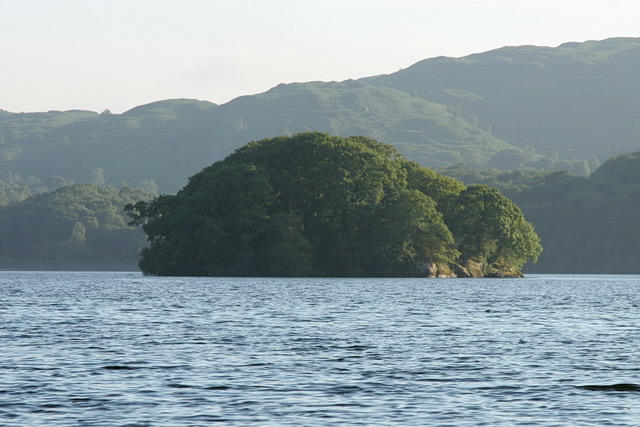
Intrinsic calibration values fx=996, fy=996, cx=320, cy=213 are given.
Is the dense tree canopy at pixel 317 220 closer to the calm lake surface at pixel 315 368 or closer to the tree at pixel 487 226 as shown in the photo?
the tree at pixel 487 226

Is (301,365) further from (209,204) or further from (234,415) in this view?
(209,204)

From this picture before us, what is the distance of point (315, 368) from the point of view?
32.5 metres

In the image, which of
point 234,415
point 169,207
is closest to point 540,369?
point 234,415

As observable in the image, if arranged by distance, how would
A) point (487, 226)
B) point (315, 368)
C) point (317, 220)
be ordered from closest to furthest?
point (315, 368) < point (317, 220) < point (487, 226)

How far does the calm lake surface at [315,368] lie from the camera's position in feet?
78.5

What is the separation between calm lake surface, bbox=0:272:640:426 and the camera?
23938mm

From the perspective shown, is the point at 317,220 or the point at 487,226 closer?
the point at 317,220

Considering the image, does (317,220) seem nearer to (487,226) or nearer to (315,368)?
(487,226)

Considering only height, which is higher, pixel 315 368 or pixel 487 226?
pixel 487 226

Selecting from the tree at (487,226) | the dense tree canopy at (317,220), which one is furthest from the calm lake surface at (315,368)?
the tree at (487,226)

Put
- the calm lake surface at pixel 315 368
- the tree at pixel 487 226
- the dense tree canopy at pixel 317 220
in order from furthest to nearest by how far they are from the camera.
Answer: the tree at pixel 487 226, the dense tree canopy at pixel 317 220, the calm lake surface at pixel 315 368

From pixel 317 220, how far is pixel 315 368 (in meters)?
125

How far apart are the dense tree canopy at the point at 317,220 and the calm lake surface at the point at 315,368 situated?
89.3 m

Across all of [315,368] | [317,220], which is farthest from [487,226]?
A: [315,368]
